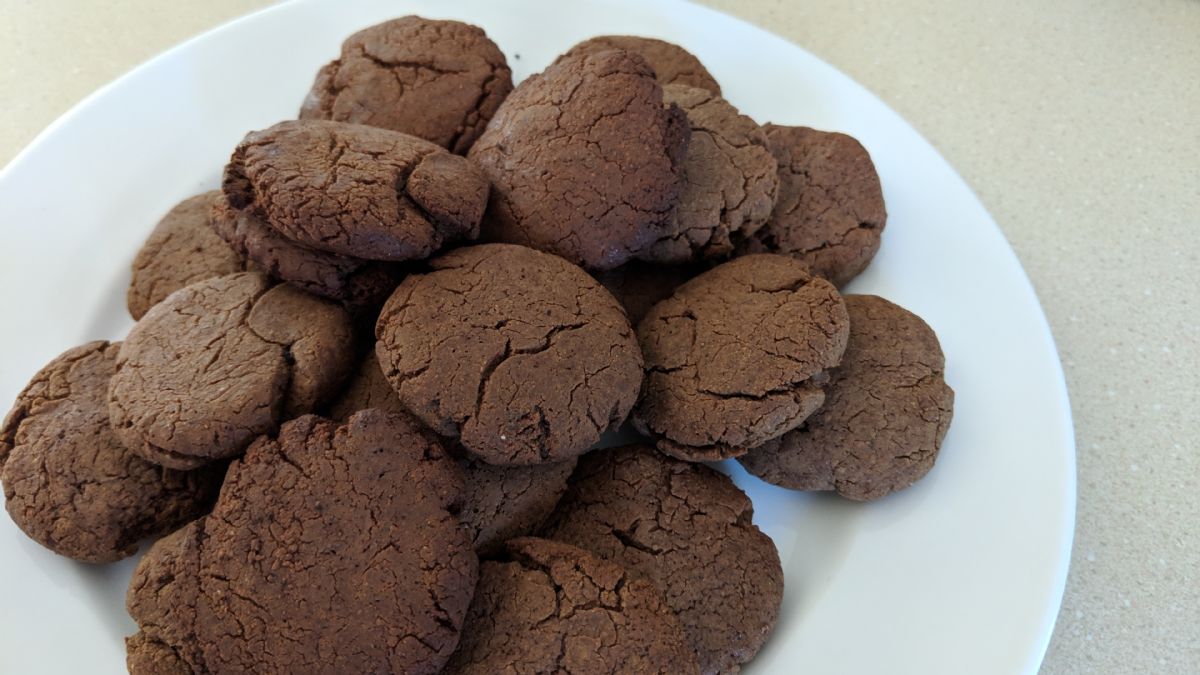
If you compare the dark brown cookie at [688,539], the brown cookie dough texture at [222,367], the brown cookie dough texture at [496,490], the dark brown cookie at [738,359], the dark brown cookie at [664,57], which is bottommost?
the dark brown cookie at [688,539]

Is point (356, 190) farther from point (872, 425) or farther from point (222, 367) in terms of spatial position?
point (872, 425)

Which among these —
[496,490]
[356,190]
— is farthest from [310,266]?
[496,490]

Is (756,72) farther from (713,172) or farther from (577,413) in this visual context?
(577,413)

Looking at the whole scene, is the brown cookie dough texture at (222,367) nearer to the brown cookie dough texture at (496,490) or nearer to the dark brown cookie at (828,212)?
the brown cookie dough texture at (496,490)

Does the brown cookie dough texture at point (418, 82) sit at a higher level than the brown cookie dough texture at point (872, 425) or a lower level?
higher

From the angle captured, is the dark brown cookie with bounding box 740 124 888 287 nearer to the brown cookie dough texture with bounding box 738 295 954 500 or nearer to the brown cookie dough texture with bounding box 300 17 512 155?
the brown cookie dough texture with bounding box 738 295 954 500

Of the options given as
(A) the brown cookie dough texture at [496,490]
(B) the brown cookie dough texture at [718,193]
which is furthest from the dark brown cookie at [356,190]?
(B) the brown cookie dough texture at [718,193]

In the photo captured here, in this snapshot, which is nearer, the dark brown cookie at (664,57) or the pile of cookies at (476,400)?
the pile of cookies at (476,400)
